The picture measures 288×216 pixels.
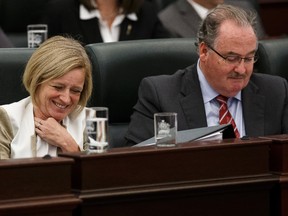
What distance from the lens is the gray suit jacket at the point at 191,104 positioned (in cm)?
311

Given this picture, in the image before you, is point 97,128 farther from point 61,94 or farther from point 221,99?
point 221,99

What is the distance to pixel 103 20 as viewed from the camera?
4.57 meters

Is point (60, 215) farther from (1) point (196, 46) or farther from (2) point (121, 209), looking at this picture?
(1) point (196, 46)

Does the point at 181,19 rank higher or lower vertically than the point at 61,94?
higher

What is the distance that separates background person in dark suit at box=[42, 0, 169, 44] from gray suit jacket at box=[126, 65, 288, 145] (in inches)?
51.9

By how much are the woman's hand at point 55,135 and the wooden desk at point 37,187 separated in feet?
2.32

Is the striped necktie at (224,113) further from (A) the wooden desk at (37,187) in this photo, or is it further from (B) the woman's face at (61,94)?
(A) the wooden desk at (37,187)

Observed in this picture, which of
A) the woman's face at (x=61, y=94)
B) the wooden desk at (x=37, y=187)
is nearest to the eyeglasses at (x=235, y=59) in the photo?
the woman's face at (x=61, y=94)

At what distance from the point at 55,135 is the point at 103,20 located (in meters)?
1.76

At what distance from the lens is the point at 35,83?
9.54 feet

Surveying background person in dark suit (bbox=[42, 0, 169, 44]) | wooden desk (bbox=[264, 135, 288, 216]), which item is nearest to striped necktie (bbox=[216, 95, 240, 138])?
wooden desk (bbox=[264, 135, 288, 216])

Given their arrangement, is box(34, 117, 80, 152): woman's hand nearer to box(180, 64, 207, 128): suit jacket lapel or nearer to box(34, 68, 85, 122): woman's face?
box(34, 68, 85, 122): woman's face

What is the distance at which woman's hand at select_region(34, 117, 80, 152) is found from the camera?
9.47 feet

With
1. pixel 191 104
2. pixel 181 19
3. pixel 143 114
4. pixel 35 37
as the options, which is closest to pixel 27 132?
pixel 143 114
